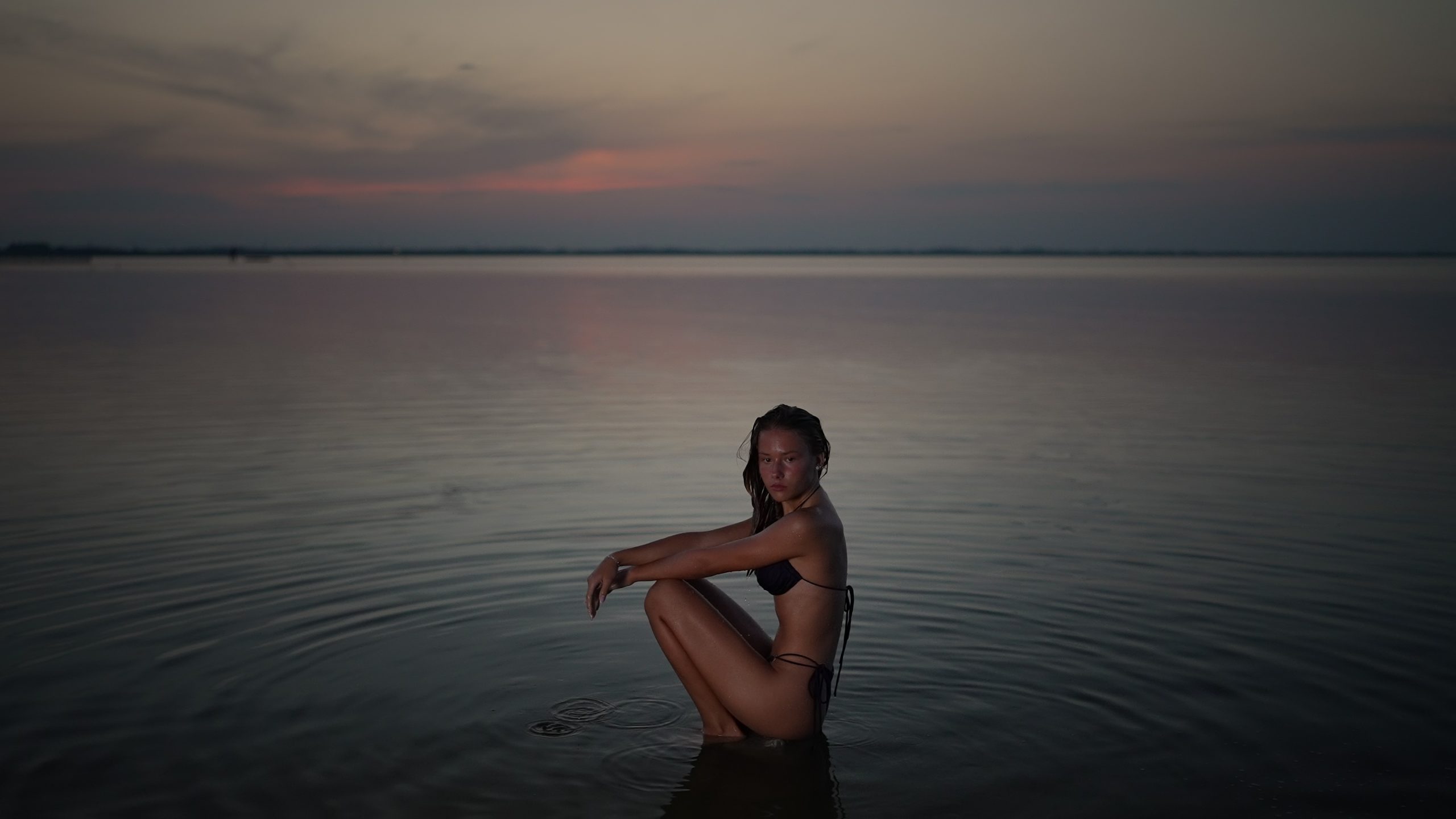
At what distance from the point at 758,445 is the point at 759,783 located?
1563mm

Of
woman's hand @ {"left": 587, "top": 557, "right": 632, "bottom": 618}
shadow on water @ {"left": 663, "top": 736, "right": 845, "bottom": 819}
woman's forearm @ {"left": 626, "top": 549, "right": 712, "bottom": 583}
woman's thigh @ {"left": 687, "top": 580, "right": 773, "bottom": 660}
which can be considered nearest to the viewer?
shadow on water @ {"left": 663, "top": 736, "right": 845, "bottom": 819}

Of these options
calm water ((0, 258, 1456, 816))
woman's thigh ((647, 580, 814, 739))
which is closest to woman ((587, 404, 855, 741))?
woman's thigh ((647, 580, 814, 739))

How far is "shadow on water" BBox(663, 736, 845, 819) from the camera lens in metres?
5.74

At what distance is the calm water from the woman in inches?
11.1

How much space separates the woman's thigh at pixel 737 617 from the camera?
645cm

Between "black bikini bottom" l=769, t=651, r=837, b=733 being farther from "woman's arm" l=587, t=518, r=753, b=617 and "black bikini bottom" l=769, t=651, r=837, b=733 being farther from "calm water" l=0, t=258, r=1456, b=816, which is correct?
"woman's arm" l=587, t=518, r=753, b=617

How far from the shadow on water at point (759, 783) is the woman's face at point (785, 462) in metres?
1.29

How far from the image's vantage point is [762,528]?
21.1 feet


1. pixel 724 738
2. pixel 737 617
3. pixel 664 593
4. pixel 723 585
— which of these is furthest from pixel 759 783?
pixel 723 585

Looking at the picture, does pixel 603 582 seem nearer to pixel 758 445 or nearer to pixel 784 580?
pixel 784 580

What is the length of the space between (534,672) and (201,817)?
230 centimetres

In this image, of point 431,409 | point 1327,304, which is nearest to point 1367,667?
point 431,409

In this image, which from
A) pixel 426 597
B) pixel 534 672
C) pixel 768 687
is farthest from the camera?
pixel 426 597

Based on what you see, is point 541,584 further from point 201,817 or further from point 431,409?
point 431,409
